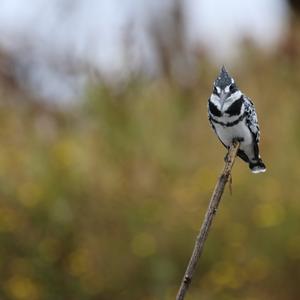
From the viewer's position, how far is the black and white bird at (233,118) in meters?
2.01

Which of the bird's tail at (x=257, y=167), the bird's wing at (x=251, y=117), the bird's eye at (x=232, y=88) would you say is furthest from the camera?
the bird's tail at (x=257, y=167)

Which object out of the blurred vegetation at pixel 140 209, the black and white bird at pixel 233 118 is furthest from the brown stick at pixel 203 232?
the blurred vegetation at pixel 140 209

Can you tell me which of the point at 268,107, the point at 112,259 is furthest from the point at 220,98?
the point at 268,107

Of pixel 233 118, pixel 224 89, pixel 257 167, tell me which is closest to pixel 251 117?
pixel 233 118

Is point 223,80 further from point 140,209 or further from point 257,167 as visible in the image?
point 140,209

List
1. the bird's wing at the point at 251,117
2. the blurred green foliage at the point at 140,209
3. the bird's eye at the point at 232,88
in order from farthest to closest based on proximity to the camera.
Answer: the blurred green foliage at the point at 140,209 < the bird's wing at the point at 251,117 < the bird's eye at the point at 232,88

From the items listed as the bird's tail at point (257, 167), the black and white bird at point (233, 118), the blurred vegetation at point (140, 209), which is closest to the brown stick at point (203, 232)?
the black and white bird at point (233, 118)

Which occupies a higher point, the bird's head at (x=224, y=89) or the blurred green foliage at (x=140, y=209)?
the blurred green foliage at (x=140, y=209)

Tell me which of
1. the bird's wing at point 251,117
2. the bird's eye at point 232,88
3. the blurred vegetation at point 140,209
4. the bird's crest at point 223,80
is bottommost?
the bird's eye at point 232,88

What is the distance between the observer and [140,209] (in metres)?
6.42

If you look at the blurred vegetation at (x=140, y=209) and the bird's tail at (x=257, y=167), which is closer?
the bird's tail at (x=257, y=167)

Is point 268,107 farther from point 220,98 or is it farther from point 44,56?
point 220,98

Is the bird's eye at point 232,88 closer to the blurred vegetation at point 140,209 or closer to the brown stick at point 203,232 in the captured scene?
the brown stick at point 203,232

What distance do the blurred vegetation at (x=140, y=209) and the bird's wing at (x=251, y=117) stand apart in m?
3.57
